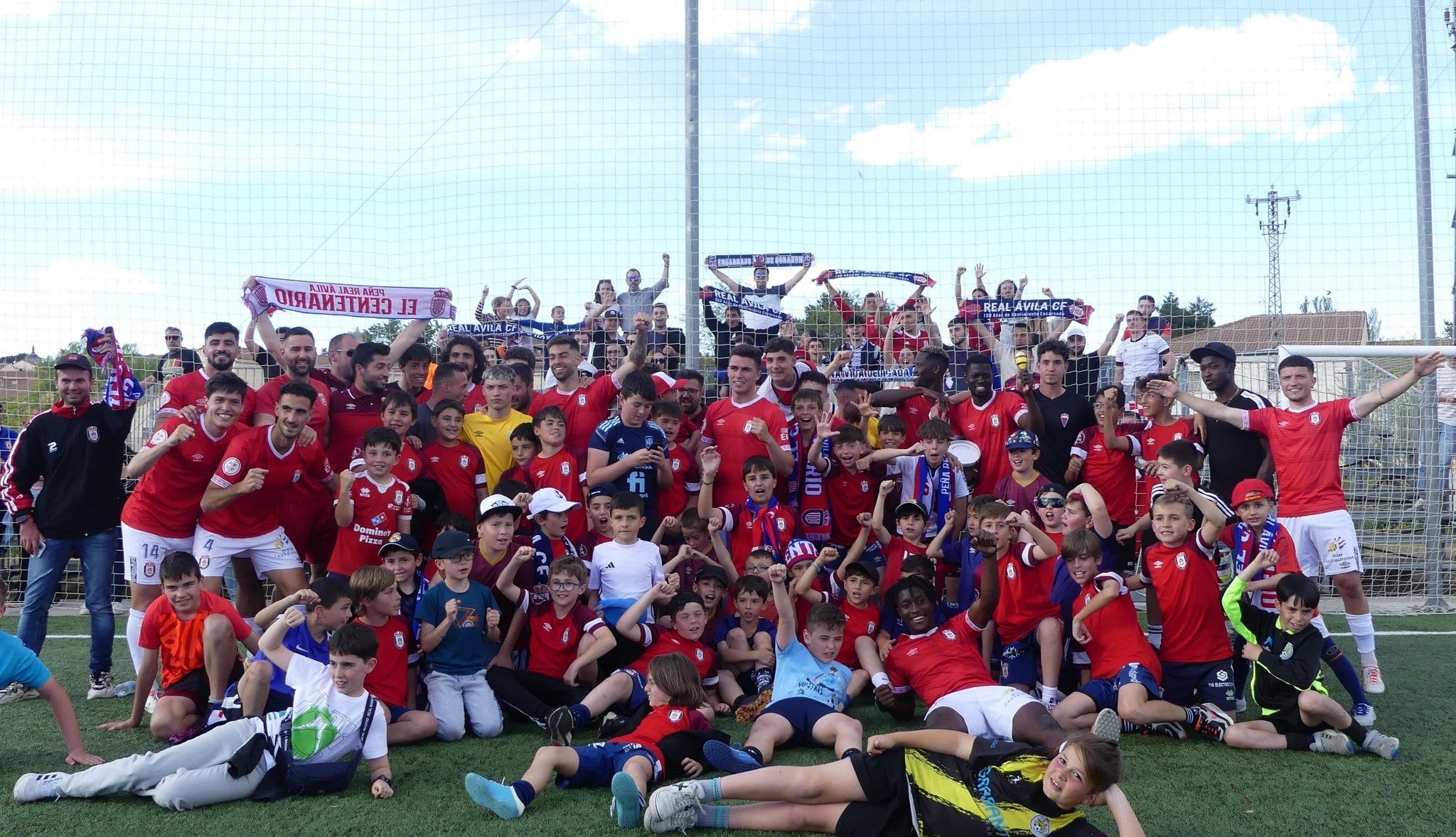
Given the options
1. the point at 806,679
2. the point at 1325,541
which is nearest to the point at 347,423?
the point at 806,679

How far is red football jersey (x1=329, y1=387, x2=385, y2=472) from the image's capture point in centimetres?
617

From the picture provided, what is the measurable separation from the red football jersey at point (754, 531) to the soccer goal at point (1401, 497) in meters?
5.01

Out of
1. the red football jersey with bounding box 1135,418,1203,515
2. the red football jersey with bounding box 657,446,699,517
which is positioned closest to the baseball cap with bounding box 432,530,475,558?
the red football jersey with bounding box 657,446,699,517

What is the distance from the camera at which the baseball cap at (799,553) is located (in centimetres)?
587

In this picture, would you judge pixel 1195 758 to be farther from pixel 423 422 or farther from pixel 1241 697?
pixel 423 422

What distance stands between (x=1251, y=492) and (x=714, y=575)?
3110 millimetres

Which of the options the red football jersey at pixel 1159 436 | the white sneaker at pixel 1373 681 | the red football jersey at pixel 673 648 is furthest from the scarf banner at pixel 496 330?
the white sneaker at pixel 1373 681

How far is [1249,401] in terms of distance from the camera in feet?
21.7

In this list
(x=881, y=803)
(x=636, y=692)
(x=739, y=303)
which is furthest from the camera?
(x=739, y=303)

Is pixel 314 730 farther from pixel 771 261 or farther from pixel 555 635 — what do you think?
pixel 771 261

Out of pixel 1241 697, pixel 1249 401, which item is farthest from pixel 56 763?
pixel 1249 401

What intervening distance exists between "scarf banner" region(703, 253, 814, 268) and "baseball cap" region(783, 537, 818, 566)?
3379mm

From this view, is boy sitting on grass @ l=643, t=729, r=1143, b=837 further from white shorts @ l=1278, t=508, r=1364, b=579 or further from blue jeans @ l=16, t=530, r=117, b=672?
blue jeans @ l=16, t=530, r=117, b=672

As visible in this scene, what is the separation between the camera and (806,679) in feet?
16.3
